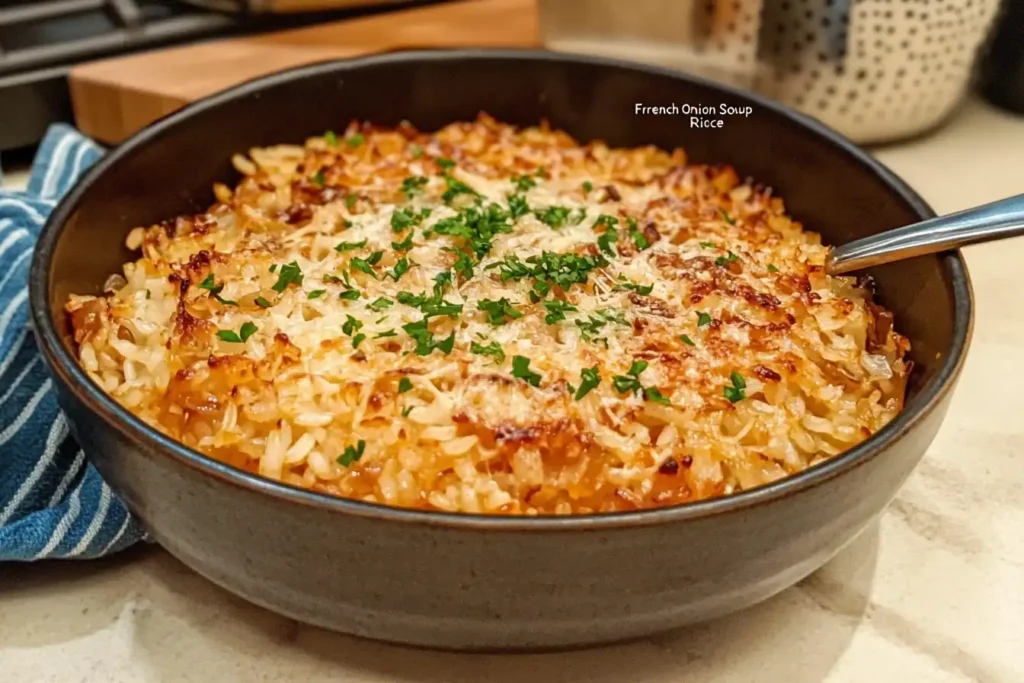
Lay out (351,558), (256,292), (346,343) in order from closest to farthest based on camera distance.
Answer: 1. (351,558)
2. (346,343)
3. (256,292)

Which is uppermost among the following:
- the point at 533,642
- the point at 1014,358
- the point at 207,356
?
the point at 207,356

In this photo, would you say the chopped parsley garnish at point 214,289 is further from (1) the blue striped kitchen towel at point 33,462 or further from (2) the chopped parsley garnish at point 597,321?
(2) the chopped parsley garnish at point 597,321

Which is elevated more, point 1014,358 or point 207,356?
point 207,356

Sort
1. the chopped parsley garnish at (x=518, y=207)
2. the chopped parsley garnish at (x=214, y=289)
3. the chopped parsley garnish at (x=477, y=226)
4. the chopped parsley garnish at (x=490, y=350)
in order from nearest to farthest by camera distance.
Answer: the chopped parsley garnish at (x=490, y=350) → the chopped parsley garnish at (x=214, y=289) → the chopped parsley garnish at (x=477, y=226) → the chopped parsley garnish at (x=518, y=207)

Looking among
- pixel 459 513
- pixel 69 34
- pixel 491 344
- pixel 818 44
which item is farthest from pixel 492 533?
pixel 69 34

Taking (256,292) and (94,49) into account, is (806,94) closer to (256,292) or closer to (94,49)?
(256,292)

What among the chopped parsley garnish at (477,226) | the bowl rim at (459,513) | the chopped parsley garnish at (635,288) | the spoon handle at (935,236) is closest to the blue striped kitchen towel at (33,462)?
the bowl rim at (459,513)

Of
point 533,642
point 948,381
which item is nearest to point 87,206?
point 533,642
